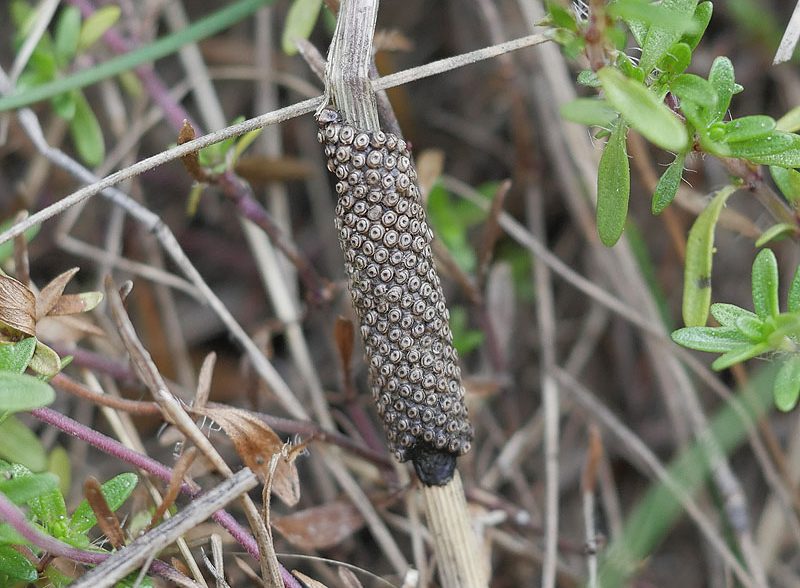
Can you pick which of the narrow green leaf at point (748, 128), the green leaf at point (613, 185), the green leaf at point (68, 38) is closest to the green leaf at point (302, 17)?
the green leaf at point (68, 38)

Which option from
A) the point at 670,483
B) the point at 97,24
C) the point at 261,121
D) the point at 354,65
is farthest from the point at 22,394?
the point at 670,483

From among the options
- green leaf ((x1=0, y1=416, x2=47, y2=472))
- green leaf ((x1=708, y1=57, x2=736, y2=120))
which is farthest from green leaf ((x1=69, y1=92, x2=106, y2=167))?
green leaf ((x1=708, y1=57, x2=736, y2=120))

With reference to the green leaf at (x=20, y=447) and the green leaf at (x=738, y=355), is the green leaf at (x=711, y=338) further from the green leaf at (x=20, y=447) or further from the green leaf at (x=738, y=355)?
the green leaf at (x=20, y=447)

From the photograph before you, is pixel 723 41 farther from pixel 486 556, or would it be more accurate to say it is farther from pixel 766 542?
pixel 486 556

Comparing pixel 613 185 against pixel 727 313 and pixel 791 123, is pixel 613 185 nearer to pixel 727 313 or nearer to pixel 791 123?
pixel 727 313

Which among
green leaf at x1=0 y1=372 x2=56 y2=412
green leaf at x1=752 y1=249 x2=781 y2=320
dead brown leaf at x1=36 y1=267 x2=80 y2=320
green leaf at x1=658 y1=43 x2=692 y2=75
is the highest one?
green leaf at x1=658 y1=43 x2=692 y2=75

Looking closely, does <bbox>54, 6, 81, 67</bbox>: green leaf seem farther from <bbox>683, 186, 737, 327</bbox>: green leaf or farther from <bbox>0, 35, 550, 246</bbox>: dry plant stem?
<bbox>683, 186, 737, 327</bbox>: green leaf
